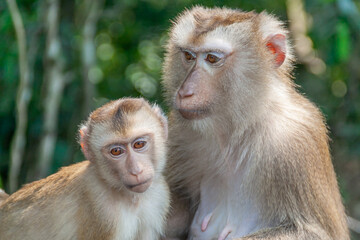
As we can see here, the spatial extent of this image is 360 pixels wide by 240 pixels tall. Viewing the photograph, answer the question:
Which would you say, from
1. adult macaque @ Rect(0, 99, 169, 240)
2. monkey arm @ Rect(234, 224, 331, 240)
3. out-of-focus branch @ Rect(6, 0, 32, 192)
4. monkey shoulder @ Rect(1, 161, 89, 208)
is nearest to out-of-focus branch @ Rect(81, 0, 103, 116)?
out-of-focus branch @ Rect(6, 0, 32, 192)

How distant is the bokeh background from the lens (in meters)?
6.81

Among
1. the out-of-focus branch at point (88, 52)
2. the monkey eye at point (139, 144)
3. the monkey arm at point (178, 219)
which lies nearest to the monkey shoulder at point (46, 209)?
the monkey eye at point (139, 144)

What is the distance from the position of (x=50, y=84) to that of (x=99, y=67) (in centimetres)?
187

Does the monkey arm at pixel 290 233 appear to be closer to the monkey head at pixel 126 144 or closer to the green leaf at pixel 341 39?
the monkey head at pixel 126 144

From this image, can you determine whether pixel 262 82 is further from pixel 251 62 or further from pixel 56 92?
pixel 56 92

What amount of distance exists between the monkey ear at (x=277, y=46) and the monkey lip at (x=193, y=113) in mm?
757

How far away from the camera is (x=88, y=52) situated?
288 inches

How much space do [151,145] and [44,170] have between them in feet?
8.31

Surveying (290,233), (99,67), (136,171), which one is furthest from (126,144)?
(99,67)

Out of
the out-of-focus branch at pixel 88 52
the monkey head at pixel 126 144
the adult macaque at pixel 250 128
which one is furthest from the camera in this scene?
the out-of-focus branch at pixel 88 52

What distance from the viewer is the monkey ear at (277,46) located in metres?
4.58

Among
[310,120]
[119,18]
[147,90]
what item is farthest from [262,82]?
[119,18]

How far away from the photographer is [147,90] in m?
8.30

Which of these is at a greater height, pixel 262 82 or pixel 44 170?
pixel 262 82
